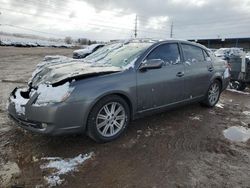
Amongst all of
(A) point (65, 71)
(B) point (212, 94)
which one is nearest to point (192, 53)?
(B) point (212, 94)

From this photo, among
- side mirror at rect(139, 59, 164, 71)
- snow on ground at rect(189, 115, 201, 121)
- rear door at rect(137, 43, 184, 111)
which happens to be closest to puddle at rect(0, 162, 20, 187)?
rear door at rect(137, 43, 184, 111)

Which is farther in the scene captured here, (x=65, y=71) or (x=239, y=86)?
(x=239, y=86)

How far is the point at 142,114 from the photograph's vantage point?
498cm

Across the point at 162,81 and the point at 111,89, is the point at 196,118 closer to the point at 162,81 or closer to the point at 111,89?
the point at 162,81

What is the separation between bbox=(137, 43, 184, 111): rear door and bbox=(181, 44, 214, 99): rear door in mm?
225

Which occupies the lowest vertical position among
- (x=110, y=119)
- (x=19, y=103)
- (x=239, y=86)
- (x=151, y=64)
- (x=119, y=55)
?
(x=239, y=86)

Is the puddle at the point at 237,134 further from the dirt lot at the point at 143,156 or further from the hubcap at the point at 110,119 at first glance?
the hubcap at the point at 110,119

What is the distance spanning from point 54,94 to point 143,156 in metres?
1.51

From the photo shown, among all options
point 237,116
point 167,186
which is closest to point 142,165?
point 167,186

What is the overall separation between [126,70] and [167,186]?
202 centimetres

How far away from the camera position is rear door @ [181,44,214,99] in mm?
5848

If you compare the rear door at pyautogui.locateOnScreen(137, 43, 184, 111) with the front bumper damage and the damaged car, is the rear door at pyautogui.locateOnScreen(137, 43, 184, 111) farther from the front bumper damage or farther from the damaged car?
the front bumper damage

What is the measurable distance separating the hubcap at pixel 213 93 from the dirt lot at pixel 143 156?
111cm

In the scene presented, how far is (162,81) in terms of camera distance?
5164 mm
